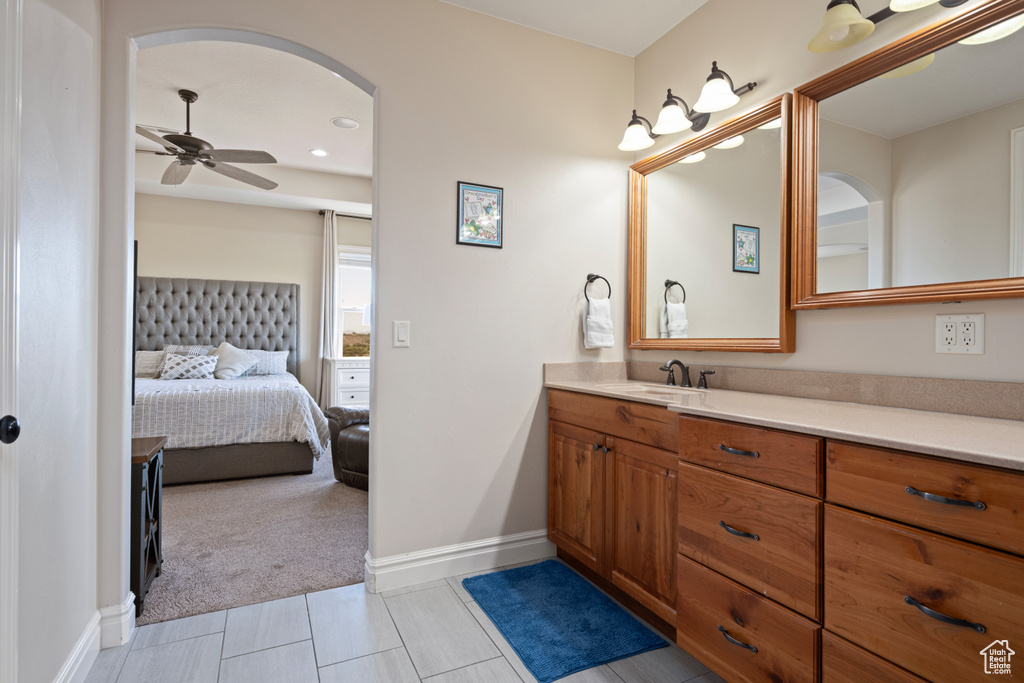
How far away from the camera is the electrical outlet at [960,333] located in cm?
148

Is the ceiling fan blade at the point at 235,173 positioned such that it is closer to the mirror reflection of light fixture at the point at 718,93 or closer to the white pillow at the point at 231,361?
the white pillow at the point at 231,361

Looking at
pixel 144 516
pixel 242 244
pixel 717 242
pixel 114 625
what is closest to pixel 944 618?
pixel 717 242

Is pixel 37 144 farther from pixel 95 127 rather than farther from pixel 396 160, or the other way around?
pixel 396 160

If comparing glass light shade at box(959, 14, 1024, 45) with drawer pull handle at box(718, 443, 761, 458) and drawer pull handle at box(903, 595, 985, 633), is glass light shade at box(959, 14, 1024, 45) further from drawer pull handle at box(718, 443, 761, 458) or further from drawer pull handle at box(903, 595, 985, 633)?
drawer pull handle at box(903, 595, 985, 633)

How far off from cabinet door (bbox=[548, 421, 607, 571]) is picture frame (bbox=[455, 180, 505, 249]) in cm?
96

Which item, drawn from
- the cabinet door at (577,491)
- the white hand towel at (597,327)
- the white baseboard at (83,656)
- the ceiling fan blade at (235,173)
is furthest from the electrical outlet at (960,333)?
the ceiling fan blade at (235,173)

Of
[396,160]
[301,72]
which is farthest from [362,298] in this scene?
[396,160]

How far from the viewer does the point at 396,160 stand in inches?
89.0

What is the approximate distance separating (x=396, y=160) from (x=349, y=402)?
440cm

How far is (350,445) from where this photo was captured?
371 cm

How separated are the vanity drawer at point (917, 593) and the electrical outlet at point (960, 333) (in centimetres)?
75


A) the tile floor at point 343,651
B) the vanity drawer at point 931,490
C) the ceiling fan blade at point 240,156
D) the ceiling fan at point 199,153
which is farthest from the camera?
the ceiling fan blade at point 240,156


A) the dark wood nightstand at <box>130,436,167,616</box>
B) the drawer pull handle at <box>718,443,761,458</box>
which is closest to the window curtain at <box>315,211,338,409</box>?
the dark wood nightstand at <box>130,436,167,616</box>

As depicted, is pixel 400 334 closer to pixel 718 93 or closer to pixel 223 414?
pixel 718 93
